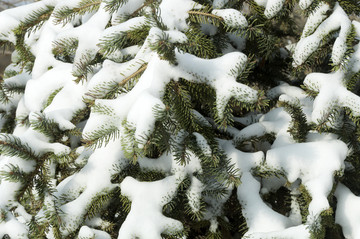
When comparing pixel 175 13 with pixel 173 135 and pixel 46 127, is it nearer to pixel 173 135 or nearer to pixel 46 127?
pixel 173 135

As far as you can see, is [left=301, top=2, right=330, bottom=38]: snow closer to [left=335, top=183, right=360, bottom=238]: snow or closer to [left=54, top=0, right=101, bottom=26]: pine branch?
[left=335, top=183, right=360, bottom=238]: snow

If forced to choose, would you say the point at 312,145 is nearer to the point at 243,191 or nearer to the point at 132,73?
the point at 243,191

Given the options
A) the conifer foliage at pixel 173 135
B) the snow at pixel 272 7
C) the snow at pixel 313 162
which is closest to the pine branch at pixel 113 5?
the conifer foliage at pixel 173 135

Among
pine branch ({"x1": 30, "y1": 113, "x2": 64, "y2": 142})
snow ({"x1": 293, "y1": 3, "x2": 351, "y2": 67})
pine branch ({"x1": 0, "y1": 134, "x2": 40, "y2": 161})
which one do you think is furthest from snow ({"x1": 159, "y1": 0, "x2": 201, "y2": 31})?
pine branch ({"x1": 0, "y1": 134, "x2": 40, "y2": 161})

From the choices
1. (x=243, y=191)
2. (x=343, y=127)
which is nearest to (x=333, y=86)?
(x=343, y=127)

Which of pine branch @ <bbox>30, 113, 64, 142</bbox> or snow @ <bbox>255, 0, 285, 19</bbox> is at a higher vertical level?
snow @ <bbox>255, 0, 285, 19</bbox>

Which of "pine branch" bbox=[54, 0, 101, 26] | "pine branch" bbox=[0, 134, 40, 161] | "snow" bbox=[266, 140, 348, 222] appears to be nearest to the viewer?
"pine branch" bbox=[0, 134, 40, 161]

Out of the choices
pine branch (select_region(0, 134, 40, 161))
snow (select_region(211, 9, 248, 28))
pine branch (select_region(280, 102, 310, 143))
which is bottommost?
pine branch (select_region(0, 134, 40, 161))

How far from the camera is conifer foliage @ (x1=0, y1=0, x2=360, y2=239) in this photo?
1.26 meters

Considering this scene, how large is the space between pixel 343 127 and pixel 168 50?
892 millimetres

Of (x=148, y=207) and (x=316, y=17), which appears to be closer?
(x=148, y=207)

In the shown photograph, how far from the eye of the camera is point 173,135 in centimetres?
136

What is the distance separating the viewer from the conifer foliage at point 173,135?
126 cm

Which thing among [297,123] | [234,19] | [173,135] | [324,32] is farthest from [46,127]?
[324,32]
